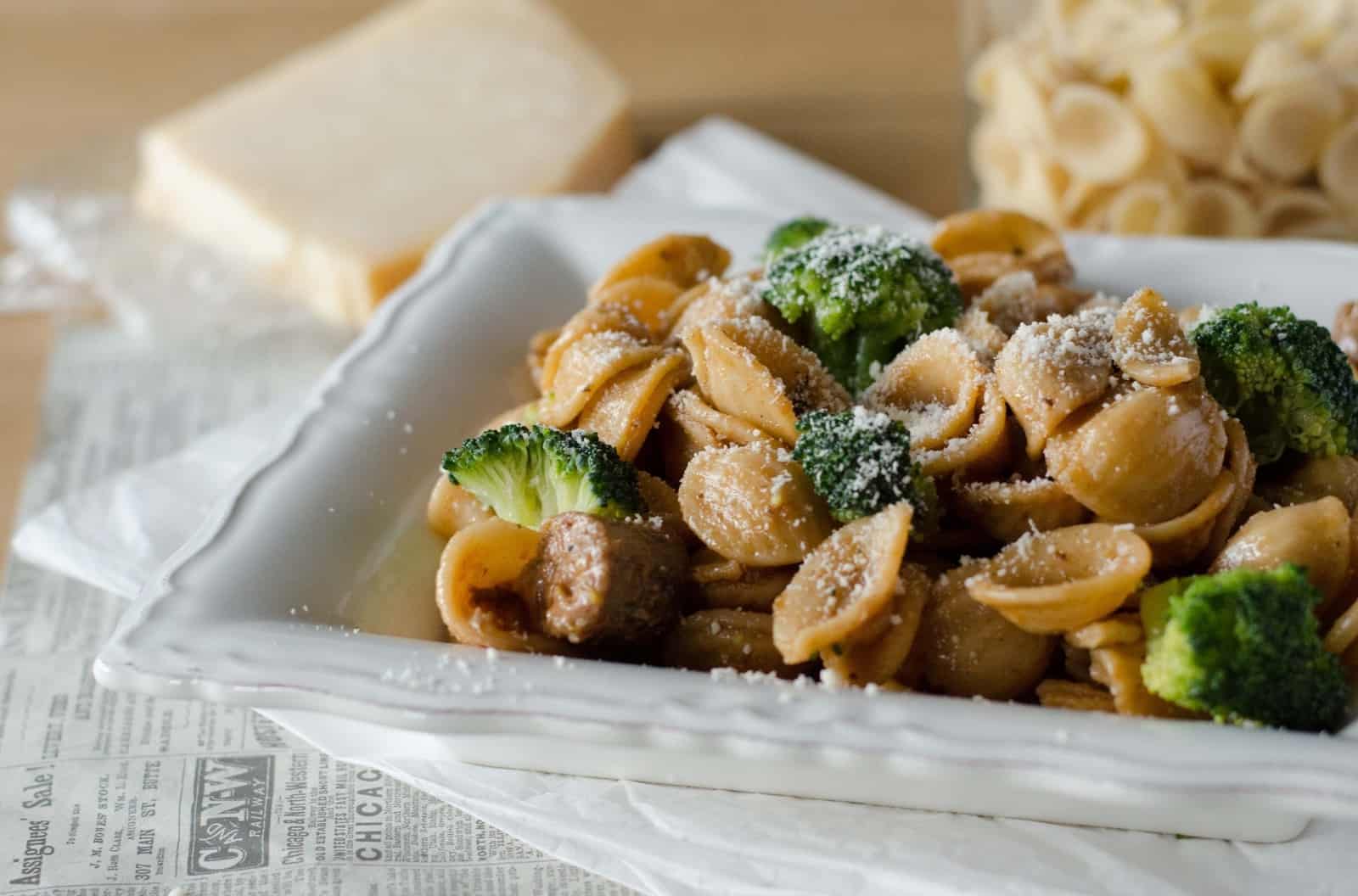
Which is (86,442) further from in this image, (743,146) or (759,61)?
(759,61)

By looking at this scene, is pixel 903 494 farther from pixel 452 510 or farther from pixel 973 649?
pixel 452 510

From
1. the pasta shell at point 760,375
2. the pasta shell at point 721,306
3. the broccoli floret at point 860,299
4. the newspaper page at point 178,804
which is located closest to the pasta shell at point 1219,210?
the broccoli floret at point 860,299

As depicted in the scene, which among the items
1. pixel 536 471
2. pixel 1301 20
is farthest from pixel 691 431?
pixel 1301 20

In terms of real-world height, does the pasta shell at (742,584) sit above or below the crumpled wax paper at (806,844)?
above

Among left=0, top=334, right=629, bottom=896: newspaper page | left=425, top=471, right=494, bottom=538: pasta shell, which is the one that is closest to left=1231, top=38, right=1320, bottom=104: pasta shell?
left=425, top=471, right=494, bottom=538: pasta shell

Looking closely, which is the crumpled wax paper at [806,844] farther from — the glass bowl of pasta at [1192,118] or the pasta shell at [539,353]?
the glass bowl of pasta at [1192,118]
